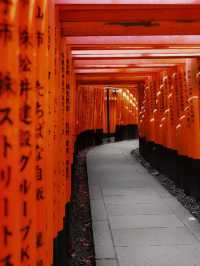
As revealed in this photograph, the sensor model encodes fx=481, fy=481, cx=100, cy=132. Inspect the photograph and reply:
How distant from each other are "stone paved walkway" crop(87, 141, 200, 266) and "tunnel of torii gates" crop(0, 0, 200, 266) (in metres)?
1.11

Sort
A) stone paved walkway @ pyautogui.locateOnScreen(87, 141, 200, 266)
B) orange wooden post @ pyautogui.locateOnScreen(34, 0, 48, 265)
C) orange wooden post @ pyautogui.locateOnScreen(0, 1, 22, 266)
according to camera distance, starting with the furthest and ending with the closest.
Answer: stone paved walkway @ pyautogui.locateOnScreen(87, 141, 200, 266) → orange wooden post @ pyautogui.locateOnScreen(34, 0, 48, 265) → orange wooden post @ pyautogui.locateOnScreen(0, 1, 22, 266)

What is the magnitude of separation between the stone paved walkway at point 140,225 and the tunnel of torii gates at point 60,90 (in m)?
1.11

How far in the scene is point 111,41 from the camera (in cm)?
927

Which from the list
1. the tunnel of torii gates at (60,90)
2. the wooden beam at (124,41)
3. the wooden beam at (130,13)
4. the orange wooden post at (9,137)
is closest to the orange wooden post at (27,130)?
the tunnel of torii gates at (60,90)

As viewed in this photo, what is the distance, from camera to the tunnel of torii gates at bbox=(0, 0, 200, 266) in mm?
2691

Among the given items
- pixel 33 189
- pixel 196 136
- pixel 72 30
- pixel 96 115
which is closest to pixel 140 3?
pixel 72 30

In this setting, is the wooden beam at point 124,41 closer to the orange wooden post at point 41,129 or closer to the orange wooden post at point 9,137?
the orange wooden post at point 41,129

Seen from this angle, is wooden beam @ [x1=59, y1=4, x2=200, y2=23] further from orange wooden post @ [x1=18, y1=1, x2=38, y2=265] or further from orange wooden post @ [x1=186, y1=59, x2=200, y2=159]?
orange wooden post @ [x1=186, y1=59, x2=200, y2=159]

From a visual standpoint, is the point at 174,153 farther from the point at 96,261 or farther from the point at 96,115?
the point at 96,115

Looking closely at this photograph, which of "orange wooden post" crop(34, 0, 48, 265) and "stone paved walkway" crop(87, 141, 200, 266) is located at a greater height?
"orange wooden post" crop(34, 0, 48, 265)

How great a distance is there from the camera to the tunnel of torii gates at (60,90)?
2.69 m

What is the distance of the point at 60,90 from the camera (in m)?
7.25

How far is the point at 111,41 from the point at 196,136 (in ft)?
12.9

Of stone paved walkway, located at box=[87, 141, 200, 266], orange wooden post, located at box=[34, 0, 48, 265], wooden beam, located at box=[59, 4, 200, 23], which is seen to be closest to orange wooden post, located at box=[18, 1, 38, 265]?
orange wooden post, located at box=[34, 0, 48, 265]
